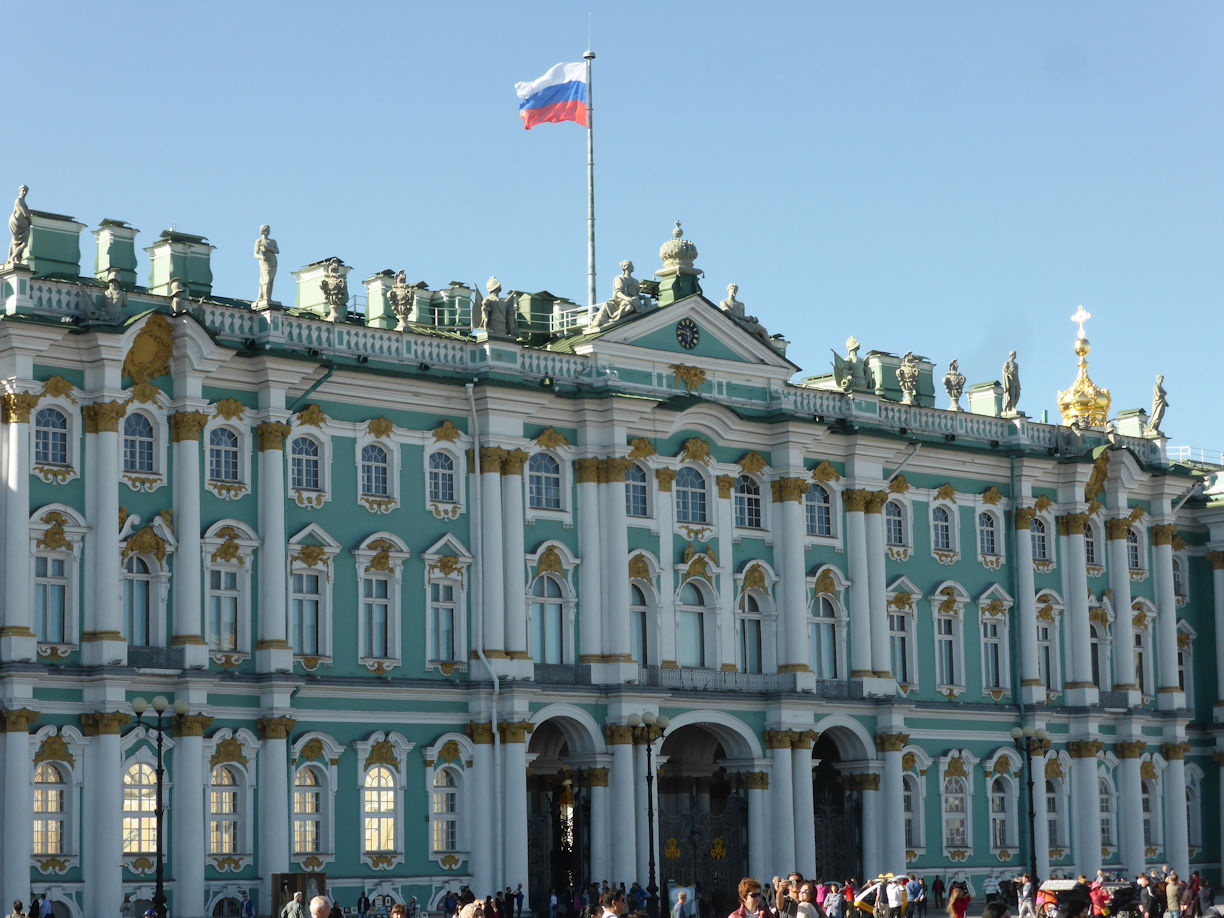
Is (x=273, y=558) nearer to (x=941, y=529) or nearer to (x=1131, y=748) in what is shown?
(x=941, y=529)

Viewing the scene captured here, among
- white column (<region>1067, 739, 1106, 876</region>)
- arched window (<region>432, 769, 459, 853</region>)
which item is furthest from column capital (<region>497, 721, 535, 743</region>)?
white column (<region>1067, 739, 1106, 876</region>)

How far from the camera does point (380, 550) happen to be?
59000 mm

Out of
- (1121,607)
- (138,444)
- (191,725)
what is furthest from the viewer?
(1121,607)

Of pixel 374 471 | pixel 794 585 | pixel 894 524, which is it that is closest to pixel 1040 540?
pixel 894 524

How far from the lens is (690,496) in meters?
65.8

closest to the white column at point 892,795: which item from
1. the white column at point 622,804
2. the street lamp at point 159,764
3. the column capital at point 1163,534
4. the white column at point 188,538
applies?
the white column at point 622,804

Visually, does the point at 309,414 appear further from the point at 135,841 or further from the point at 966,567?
the point at 966,567

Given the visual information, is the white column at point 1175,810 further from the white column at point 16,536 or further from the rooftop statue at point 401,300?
the white column at point 16,536

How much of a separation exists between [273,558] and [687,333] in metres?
15.2

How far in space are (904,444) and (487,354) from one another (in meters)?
15.3

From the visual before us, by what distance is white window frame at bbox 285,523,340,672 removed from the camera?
57.4 m

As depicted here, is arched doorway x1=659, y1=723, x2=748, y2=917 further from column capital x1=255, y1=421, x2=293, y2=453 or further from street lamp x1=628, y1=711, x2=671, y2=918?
column capital x1=255, y1=421, x2=293, y2=453

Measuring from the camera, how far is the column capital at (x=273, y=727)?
2191 inches

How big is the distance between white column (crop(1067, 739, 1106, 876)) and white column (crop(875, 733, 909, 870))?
8.17m
